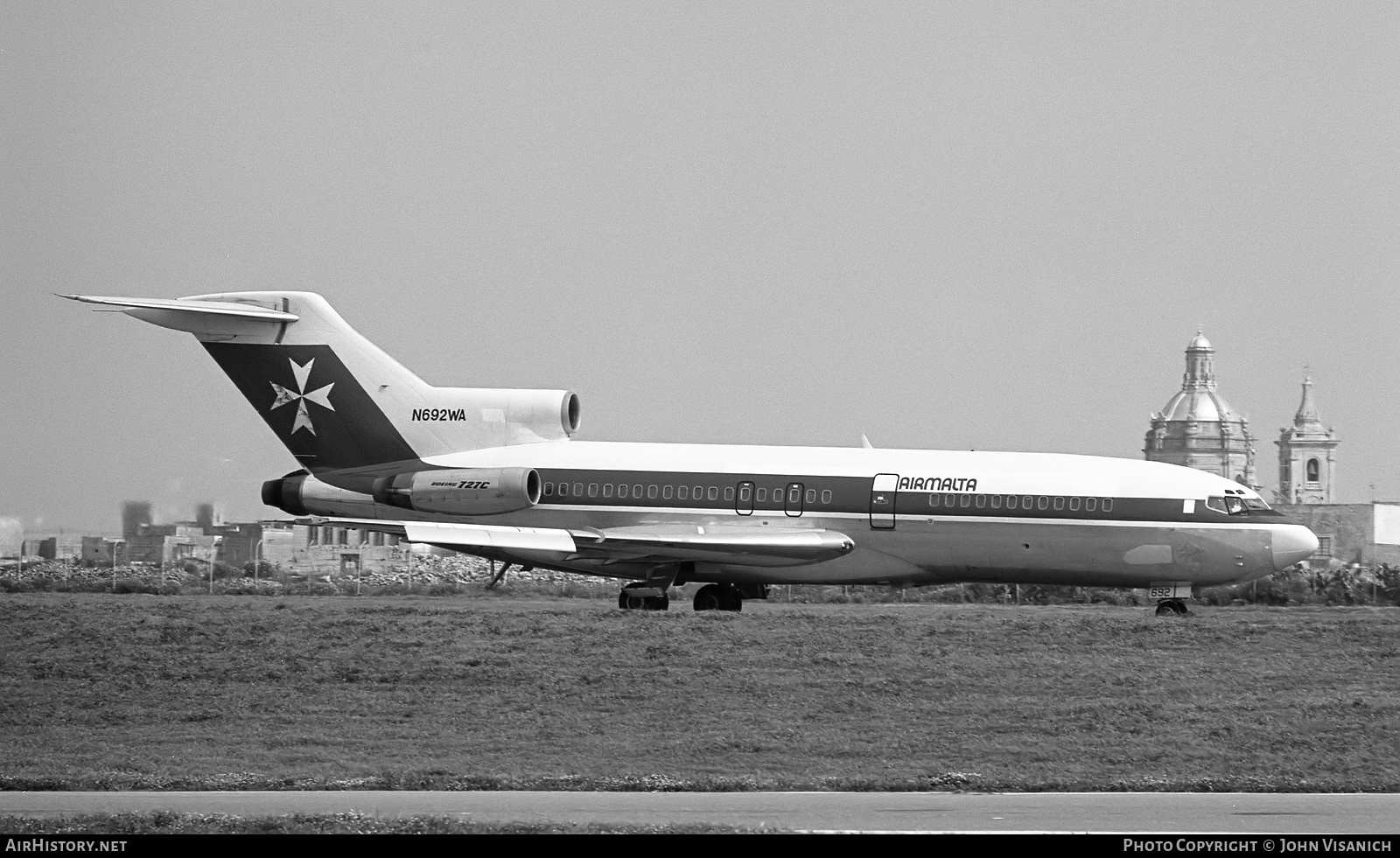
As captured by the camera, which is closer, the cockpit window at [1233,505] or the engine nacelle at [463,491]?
the cockpit window at [1233,505]

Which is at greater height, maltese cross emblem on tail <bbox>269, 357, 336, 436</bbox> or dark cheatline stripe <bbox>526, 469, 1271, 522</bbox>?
maltese cross emblem on tail <bbox>269, 357, 336, 436</bbox>

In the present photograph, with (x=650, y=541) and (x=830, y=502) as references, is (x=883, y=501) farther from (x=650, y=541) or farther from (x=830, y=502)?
(x=650, y=541)

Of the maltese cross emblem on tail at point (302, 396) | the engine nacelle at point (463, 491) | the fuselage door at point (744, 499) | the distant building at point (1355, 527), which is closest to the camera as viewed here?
the fuselage door at point (744, 499)

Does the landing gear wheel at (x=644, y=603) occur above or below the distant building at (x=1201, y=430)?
below

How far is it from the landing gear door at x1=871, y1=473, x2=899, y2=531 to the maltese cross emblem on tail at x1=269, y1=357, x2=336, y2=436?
10.4m

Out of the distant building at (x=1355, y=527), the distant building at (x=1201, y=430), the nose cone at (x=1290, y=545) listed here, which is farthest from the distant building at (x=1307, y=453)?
the nose cone at (x=1290, y=545)

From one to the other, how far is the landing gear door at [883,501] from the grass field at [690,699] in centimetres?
260

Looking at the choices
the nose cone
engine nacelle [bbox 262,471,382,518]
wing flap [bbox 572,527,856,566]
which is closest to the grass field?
the nose cone

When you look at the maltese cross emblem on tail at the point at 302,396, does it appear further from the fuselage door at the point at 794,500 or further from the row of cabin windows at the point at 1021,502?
the row of cabin windows at the point at 1021,502

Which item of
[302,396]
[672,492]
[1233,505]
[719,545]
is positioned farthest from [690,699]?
[302,396]

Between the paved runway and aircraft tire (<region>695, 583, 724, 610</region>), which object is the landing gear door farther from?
the paved runway

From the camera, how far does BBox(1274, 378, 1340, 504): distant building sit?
587 ft

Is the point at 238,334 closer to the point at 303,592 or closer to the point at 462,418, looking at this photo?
the point at 462,418

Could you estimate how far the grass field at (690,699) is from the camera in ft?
57.7
